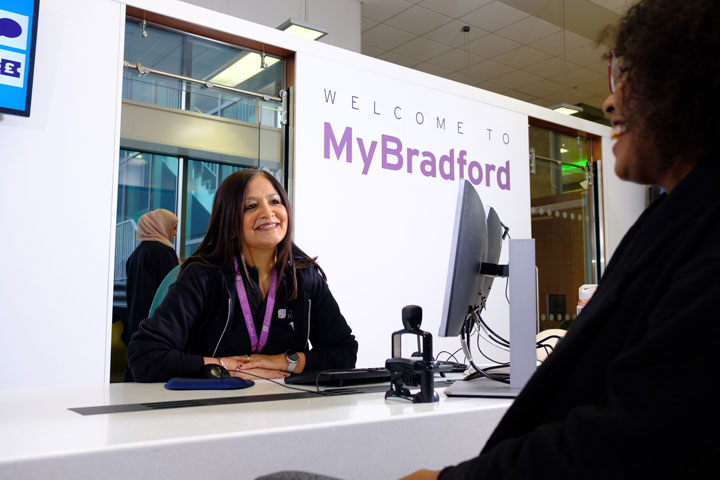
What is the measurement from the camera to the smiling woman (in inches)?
74.8

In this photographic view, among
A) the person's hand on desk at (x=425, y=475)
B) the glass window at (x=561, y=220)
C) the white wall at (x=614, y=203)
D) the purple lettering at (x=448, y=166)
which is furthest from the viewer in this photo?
the white wall at (x=614, y=203)

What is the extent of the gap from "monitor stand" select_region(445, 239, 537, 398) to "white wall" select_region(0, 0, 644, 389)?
198 centimetres

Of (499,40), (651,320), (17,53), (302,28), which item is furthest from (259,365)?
(499,40)

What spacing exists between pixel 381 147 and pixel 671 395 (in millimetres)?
3471

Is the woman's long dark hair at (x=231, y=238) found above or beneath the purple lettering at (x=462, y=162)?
beneath

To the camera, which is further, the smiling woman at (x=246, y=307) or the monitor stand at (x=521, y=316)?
the smiling woman at (x=246, y=307)

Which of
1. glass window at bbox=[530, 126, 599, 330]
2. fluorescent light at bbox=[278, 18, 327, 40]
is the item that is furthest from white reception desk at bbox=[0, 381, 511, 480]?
glass window at bbox=[530, 126, 599, 330]

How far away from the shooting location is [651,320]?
1.96 ft

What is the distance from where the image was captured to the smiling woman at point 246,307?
6.23 feet

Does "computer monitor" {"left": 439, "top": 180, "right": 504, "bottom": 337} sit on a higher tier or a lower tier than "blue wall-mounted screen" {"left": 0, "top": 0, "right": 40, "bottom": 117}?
lower

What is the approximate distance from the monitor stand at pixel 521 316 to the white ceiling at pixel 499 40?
4.83 metres

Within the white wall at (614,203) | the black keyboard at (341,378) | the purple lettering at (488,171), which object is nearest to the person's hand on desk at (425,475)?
the black keyboard at (341,378)

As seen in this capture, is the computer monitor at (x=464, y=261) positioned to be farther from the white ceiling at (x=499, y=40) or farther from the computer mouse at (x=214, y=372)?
the white ceiling at (x=499, y=40)

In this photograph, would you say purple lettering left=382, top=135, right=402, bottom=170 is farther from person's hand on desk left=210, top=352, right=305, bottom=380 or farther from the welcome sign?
person's hand on desk left=210, top=352, right=305, bottom=380
